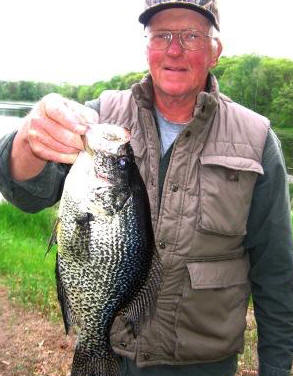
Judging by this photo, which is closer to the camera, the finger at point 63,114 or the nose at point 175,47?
the finger at point 63,114

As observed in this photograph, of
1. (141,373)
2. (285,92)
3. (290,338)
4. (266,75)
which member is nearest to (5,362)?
(141,373)

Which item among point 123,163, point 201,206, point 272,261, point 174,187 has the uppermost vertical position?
point 123,163

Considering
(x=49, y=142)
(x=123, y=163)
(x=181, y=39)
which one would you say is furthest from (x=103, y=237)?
(x=181, y=39)

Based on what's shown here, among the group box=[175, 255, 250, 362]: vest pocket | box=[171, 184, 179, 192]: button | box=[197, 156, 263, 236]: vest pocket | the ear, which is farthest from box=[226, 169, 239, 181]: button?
the ear

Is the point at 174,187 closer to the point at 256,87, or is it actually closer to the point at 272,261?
the point at 272,261

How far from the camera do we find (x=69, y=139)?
7.55ft

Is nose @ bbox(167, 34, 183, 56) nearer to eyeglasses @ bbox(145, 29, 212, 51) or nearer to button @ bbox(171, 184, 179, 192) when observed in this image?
eyeglasses @ bbox(145, 29, 212, 51)

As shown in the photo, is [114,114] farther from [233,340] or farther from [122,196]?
[233,340]

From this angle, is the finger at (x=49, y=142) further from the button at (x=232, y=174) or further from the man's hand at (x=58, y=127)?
the button at (x=232, y=174)

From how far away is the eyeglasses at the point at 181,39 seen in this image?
141 inches

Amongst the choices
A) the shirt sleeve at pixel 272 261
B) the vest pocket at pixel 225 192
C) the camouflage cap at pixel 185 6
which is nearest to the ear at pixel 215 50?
the camouflage cap at pixel 185 6

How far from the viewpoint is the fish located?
8.07ft

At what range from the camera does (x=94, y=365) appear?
2.73 m

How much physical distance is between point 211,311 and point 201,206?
2.51 ft
